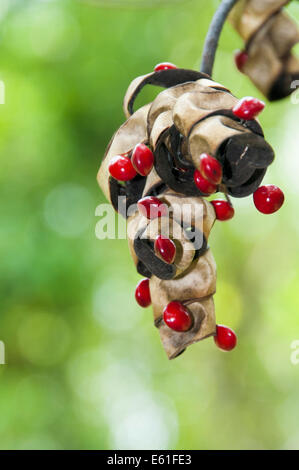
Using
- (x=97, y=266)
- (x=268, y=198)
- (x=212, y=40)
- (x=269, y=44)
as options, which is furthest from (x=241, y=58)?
(x=97, y=266)

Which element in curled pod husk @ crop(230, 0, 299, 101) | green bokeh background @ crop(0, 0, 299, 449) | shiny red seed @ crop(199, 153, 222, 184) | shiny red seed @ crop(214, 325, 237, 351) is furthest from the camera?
green bokeh background @ crop(0, 0, 299, 449)

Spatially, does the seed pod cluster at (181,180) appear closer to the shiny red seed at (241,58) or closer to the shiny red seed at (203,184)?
→ the shiny red seed at (203,184)

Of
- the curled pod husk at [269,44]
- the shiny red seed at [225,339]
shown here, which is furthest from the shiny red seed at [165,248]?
the curled pod husk at [269,44]

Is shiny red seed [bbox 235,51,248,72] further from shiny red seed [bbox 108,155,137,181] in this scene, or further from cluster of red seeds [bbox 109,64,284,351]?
shiny red seed [bbox 108,155,137,181]

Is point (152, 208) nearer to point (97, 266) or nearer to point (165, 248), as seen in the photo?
point (165, 248)

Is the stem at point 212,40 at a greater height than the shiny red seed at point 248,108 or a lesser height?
greater

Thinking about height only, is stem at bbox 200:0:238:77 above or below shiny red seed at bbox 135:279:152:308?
above

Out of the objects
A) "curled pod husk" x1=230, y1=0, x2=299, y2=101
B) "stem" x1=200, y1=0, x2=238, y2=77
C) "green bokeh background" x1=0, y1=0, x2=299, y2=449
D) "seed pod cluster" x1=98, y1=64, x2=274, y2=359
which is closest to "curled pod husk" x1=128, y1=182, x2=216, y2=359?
"seed pod cluster" x1=98, y1=64, x2=274, y2=359
